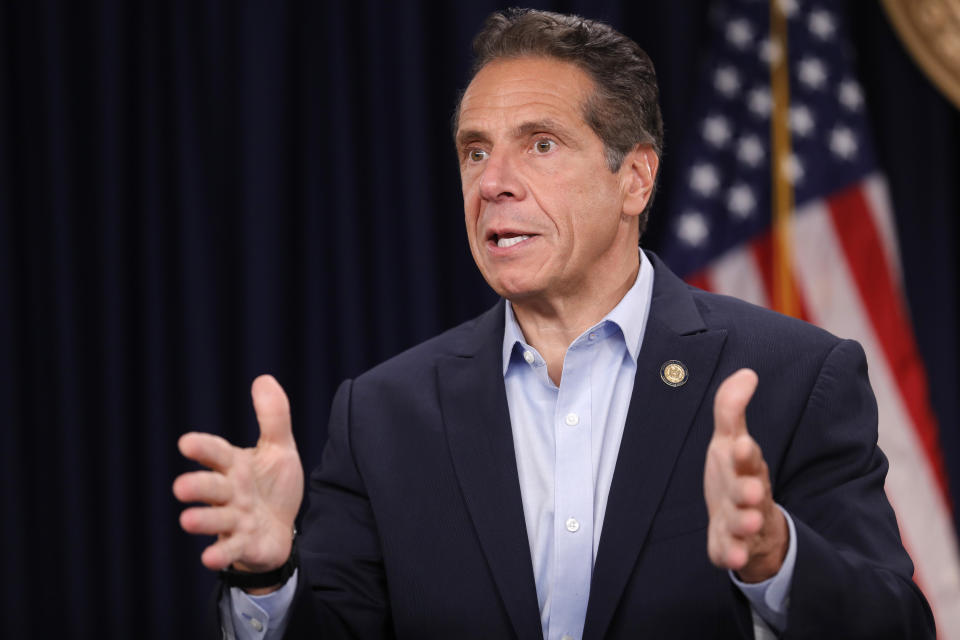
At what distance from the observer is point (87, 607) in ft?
11.6

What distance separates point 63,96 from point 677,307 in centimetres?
248

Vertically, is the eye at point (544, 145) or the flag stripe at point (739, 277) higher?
the eye at point (544, 145)

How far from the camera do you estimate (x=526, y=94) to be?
197cm

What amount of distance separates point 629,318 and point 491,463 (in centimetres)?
36

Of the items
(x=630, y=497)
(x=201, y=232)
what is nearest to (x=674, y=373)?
(x=630, y=497)

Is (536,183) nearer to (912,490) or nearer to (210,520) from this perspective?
(210,520)

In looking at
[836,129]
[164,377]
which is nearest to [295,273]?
[164,377]

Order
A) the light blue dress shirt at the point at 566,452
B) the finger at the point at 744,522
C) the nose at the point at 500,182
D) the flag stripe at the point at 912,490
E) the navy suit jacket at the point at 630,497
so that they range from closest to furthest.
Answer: the finger at the point at 744,522
the navy suit jacket at the point at 630,497
the light blue dress shirt at the point at 566,452
the nose at the point at 500,182
the flag stripe at the point at 912,490

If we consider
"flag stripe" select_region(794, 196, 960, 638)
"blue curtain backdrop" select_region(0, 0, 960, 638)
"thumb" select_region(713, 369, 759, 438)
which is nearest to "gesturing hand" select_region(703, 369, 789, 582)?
"thumb" select_region(713, 369, 759, 438)

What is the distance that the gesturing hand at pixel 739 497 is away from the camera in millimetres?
1303

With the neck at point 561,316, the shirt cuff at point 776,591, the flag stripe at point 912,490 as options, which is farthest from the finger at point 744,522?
the flag stripe at point 912,490

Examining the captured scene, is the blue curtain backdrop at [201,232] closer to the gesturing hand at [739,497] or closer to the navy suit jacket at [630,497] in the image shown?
the navy suit jacket at [630,497]

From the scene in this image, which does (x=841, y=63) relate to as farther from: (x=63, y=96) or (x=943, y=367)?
(x=63, y=96)

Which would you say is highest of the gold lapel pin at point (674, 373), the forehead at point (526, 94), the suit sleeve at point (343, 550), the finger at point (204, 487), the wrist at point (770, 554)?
the forehead at point (526, 94)
